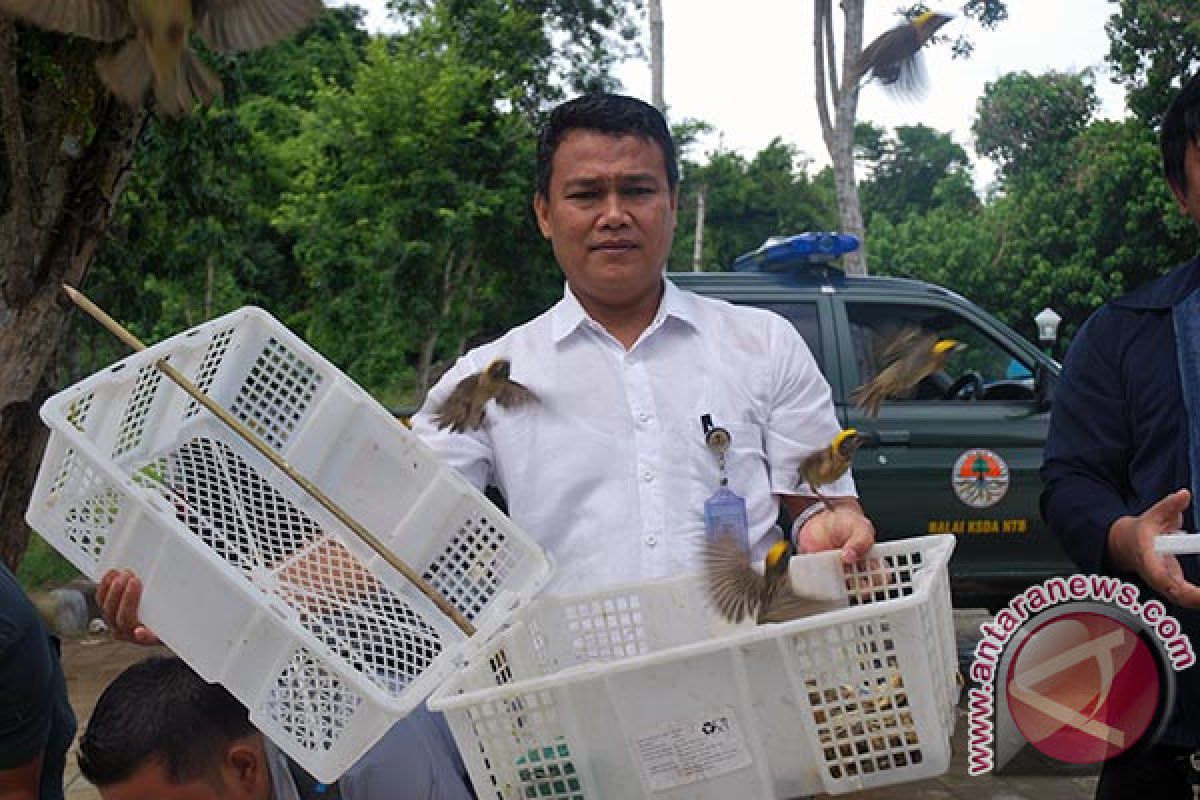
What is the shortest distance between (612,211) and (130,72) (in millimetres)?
1171

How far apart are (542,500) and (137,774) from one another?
79 centimetres

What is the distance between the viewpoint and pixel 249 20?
7.72ft

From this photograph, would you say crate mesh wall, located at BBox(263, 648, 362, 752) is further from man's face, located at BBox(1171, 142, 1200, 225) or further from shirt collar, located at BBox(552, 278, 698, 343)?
man's face, located at BBox(1171, 142, 1200, 225)

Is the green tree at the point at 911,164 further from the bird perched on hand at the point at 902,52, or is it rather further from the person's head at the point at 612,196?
the person's head at the point at 612,196

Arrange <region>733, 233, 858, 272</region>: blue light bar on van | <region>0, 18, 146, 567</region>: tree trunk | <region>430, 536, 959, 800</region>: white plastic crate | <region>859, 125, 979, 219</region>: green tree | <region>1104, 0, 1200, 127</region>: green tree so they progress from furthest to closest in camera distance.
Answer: <region>859, 125, 979, 219</region>: green tree < <region>1104, 0, 1200, 127</region>: green tree < <region>733, 233, 858, 272</region>: blue light bar on van < <region>0, 18, 146, 567</region>: tree trunk < <region>430, 536, 959, 800</region>: white plastic crate

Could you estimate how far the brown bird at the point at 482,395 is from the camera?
6.71ft

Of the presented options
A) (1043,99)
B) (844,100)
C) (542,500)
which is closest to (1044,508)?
(542,500)

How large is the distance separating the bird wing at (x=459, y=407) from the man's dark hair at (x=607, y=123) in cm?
35

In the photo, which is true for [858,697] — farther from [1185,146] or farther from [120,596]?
[1185,146]

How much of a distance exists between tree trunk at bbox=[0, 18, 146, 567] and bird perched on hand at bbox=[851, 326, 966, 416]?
11.1 feet

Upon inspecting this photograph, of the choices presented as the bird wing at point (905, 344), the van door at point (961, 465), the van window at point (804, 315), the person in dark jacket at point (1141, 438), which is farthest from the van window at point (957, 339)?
the person in dark jacket at point (1141, 438)

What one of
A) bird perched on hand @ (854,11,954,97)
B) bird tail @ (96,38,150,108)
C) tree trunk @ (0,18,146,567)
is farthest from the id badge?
bird perched on hand @ (854,11,954,97)

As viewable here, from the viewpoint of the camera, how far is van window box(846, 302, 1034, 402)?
6070 mm

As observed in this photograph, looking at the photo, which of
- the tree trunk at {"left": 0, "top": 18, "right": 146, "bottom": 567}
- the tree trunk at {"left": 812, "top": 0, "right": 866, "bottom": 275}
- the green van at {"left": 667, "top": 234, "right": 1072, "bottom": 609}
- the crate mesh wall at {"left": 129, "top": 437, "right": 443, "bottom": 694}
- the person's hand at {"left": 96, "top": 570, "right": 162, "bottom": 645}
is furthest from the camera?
the tree trunk at {"left": 812, "top": 0, "right": 866, "bottom": 275}
